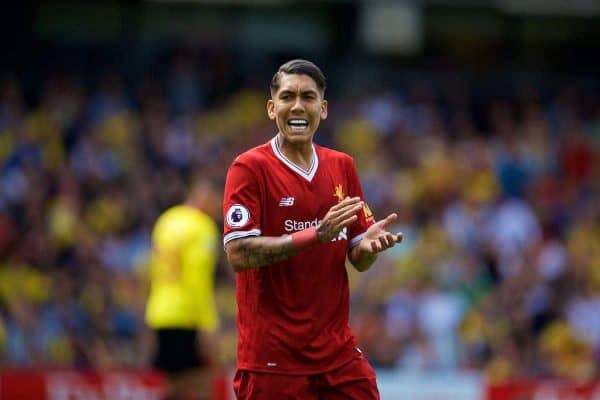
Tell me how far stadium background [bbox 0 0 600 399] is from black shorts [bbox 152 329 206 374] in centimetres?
179

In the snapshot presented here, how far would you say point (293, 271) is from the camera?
19.8 ft

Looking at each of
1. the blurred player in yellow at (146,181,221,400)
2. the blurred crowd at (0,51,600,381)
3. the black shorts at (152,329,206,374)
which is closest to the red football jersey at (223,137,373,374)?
the blurred player in yellow at (146,181,221,400)

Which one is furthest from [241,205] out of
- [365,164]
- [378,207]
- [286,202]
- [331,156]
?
[365,164]

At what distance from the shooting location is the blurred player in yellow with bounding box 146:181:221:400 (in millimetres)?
10109

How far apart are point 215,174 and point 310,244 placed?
8832mm

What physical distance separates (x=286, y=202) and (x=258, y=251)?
353 mm

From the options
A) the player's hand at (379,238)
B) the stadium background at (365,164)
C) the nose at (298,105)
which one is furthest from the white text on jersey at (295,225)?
the stadium background at (365,164)

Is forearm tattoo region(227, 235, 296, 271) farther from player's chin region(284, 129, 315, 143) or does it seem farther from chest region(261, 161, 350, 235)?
player's chin region(284, 129, 315, 143)

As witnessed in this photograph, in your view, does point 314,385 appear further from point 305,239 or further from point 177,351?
point 177,351

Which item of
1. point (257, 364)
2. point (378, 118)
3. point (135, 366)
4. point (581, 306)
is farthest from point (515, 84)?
point (257, 364)

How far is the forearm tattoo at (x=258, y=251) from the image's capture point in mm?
5809

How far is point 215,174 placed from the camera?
1452 centimetres

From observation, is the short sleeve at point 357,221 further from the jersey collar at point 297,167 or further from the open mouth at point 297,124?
the open mouth at point 297,124

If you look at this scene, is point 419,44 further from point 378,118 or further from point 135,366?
point 135,366
